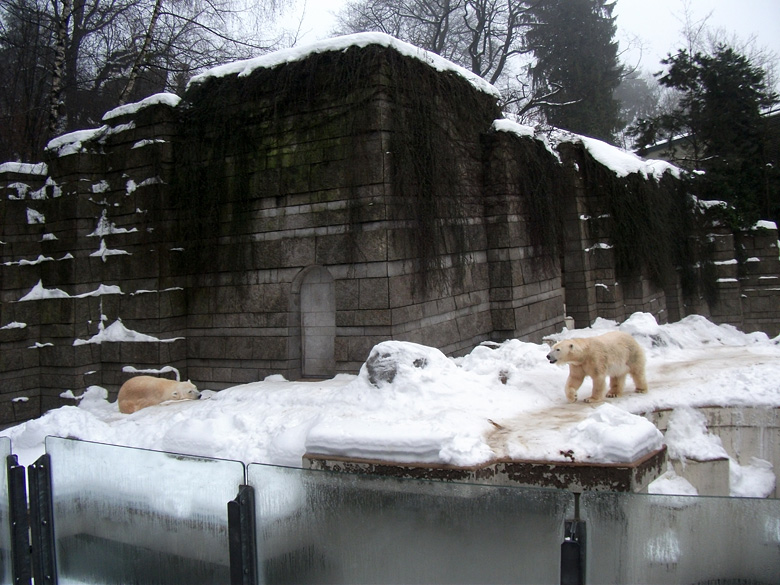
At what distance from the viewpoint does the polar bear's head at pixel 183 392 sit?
27.8 ft

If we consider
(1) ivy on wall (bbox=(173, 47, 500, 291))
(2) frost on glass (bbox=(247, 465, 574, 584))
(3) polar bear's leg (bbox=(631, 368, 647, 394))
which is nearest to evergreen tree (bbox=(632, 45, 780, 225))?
(1) ivy on wall (bbox=(173, 47, 500, 291))

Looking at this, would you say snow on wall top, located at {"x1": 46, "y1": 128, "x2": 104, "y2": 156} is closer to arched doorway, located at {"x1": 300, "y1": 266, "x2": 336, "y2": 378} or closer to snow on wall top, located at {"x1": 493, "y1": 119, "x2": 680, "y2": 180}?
arched doorway, located at {"x1": 300, "y1": 266, "x2": 336, "y2": 378}

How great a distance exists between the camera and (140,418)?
7.74 meters

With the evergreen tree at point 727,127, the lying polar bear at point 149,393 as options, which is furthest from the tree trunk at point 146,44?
the evergreen tree at point 727,127

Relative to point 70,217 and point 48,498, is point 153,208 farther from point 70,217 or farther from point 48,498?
point 48,498

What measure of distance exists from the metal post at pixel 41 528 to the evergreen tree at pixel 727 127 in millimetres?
17842

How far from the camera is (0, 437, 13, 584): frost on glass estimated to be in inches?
168

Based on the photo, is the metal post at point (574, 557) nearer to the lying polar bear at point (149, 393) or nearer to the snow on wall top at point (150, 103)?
the lying polar bear at point (149, 393)

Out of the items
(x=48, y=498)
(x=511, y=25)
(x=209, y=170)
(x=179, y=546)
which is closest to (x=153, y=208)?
(x=209, y=170)

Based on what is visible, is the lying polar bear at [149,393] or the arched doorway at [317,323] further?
the arched doorway at [317,323]

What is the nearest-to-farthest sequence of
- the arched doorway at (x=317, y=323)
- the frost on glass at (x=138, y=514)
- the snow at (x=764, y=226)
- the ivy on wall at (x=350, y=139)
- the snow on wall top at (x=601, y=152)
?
the frost on glass at (x=138, y=514) → the ivy on wall at (x=350, y=139) → the arched doorway at (x=317, y=323) → the snow on wall top at (x=601, y=152) → the snow at (x=764, y=226)

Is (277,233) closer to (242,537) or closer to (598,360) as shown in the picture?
(598,360)

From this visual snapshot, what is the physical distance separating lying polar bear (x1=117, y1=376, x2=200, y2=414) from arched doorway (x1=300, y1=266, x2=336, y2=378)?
1713mm

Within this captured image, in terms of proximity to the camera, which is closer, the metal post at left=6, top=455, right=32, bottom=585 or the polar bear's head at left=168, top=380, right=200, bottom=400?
the metal post at left=6, top=455, right=32, bottom=585
